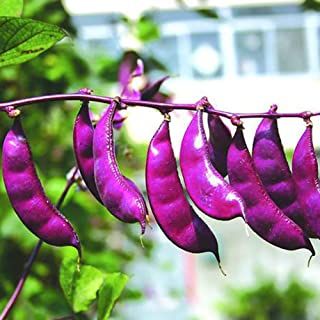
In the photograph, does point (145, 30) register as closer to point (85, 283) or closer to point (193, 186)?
point (85, 283)

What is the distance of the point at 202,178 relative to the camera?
0.74m

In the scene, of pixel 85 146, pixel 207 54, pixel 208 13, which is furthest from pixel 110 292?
pixel 207 54

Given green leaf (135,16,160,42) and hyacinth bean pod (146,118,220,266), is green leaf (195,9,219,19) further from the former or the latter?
hyacinth bean pod (146,118,220,266)

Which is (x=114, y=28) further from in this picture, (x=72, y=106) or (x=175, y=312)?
(x=175, y=312)

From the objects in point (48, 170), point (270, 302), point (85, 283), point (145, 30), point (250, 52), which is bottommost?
point (270, 302)

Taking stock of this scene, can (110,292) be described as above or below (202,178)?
below

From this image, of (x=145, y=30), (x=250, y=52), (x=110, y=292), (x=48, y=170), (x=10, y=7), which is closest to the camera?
(x=10, y=7)

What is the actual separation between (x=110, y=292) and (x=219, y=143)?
271 mm

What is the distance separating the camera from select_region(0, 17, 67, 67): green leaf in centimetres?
80

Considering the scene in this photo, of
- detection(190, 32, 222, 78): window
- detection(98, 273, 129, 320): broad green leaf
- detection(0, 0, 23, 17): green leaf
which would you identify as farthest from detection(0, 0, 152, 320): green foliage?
detection(190, 32, 222, 78): window

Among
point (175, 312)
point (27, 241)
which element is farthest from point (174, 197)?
point (175, 312)

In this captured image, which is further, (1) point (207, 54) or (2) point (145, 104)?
(1) point (207, 54)

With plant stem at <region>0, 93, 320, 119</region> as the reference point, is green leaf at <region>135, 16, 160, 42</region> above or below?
below

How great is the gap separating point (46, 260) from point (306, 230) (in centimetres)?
119
